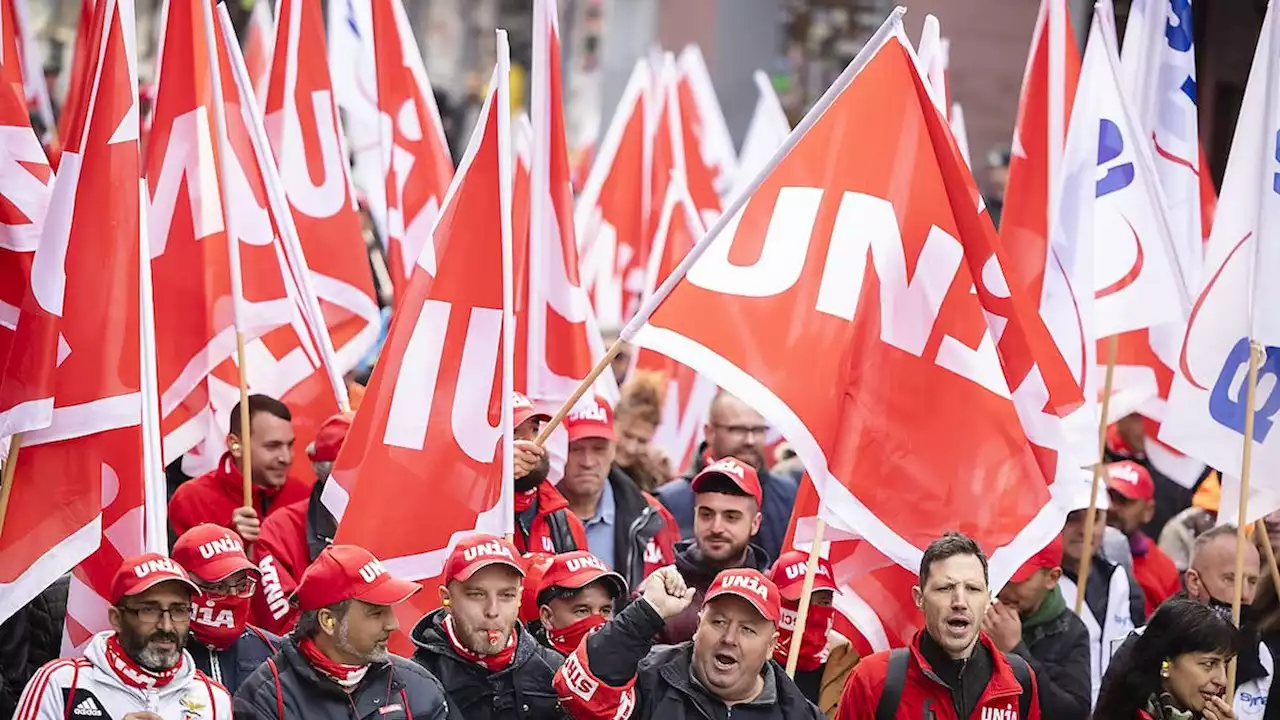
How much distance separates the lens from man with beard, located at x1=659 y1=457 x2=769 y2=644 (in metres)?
7.52

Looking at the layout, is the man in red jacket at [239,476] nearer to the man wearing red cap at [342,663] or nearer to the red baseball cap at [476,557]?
the red baseball cap at [476,557]

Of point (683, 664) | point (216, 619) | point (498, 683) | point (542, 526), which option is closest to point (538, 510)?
point (542, 526)

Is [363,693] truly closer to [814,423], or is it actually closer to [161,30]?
[814,423]

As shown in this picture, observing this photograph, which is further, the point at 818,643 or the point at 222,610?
the point at 818,643

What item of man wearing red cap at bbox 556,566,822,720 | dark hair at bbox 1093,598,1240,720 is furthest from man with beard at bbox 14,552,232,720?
dark hair at bbox 1093,598,1240,720

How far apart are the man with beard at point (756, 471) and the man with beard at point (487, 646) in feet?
8.81

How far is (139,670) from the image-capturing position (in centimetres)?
602

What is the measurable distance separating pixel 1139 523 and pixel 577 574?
3454mm

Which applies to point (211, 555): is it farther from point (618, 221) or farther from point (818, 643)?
point (618, 221)

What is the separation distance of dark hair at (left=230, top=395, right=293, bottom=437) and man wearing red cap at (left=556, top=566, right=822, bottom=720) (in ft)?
8.55

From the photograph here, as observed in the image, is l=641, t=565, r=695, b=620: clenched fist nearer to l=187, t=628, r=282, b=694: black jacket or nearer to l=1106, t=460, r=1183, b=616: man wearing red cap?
l=187, t=628, r=282, b=694: black jacket

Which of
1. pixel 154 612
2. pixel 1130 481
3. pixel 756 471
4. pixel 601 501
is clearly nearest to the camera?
pixel 154 612

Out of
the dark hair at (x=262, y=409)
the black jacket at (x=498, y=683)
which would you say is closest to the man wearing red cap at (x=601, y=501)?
the dark hair at (x=262, y=409)

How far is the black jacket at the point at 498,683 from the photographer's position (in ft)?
21.6
